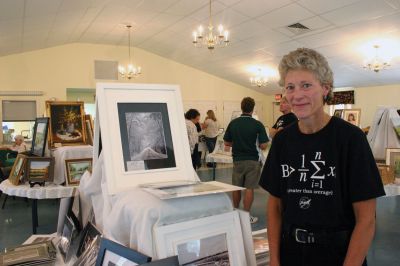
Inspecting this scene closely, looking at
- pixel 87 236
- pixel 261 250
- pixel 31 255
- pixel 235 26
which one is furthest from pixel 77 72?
pixel 261 250

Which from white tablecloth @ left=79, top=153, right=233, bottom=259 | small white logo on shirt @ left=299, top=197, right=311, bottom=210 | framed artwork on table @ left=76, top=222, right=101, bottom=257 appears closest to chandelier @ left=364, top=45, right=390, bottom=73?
small white logo on shirt @ left=299, top=197, right=311, bottom=210

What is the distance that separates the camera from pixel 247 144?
404 cm

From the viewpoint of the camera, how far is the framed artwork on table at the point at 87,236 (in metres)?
1.33

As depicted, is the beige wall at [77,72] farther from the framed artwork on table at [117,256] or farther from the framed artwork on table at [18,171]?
the framed artwork on table at [117,256]

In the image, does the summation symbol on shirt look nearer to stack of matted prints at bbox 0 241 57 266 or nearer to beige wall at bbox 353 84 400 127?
stack of matted prints at bbox 0 241 57 266

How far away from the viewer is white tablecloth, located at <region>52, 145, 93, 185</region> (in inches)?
128

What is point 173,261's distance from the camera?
0.95 m

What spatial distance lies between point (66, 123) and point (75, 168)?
49 cm

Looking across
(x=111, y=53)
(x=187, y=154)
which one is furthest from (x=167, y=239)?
(x=111, y=53)

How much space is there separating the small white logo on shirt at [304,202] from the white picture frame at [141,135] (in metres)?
0.44

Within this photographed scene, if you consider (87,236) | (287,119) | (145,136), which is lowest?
(87,236)

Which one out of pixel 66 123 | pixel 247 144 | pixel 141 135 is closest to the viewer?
pixel 141 135

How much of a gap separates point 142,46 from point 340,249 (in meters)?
9.85

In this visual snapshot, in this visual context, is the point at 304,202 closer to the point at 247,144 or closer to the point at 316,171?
the point at 316,171
